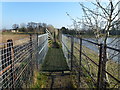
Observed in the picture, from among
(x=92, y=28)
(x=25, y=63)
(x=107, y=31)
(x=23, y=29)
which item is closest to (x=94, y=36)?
(x=92, y=28)

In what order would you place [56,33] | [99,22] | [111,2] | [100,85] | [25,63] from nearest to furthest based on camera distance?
[100,85] < [111,2] < [25,63] < [99,22] < [56,33]

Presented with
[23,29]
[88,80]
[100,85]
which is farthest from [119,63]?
[23,29]

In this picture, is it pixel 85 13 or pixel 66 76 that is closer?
pixel 85 13

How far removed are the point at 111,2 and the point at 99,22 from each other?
661mm

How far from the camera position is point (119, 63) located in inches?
70.1

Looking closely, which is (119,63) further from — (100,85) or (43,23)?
(43,23)

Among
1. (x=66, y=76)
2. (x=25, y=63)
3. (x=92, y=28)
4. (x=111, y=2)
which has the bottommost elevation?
(x=66, y=76)

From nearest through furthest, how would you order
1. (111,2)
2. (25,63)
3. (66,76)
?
1. (111,2)
2. (25,63)
3. (66,76)

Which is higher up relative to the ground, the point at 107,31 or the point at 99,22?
the point at 99,22

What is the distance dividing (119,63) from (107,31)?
992 millimetres

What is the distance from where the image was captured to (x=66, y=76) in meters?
3.83

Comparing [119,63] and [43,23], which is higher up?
[43,23]

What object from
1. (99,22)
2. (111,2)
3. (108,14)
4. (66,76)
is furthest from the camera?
(66,76)

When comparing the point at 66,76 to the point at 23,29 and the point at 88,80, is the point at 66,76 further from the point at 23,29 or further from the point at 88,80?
the point at 23,29
